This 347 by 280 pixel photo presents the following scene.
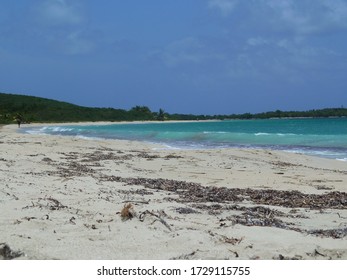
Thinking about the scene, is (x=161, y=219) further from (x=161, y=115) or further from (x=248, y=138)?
(x=161, y=115)

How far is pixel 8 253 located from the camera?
3512mm

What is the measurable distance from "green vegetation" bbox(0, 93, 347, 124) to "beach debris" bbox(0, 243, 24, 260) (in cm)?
7952

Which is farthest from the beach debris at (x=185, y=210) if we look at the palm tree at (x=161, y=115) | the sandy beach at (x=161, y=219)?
the palm tree at (x=161, y=115)

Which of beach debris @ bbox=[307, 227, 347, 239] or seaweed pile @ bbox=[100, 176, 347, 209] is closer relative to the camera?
beach debris @ bbox=[307, 227, 347, 239]

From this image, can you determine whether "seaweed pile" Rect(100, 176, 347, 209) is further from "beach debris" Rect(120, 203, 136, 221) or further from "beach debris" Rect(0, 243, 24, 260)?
"beach debris" Rect(0, 243, 24, 260)

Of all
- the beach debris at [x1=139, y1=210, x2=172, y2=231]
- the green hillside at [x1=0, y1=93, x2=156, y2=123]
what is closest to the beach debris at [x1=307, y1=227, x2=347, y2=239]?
the beach debris at [x1=139, y1=210, x2=172, y2=231]

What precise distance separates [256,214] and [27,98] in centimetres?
13074

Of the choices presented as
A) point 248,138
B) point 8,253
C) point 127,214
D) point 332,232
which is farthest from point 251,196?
point 248,138

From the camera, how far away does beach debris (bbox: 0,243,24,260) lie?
346cm

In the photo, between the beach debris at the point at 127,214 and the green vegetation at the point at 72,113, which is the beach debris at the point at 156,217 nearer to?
the beach debris at the point at 127,214

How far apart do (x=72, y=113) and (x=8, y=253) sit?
356ft
